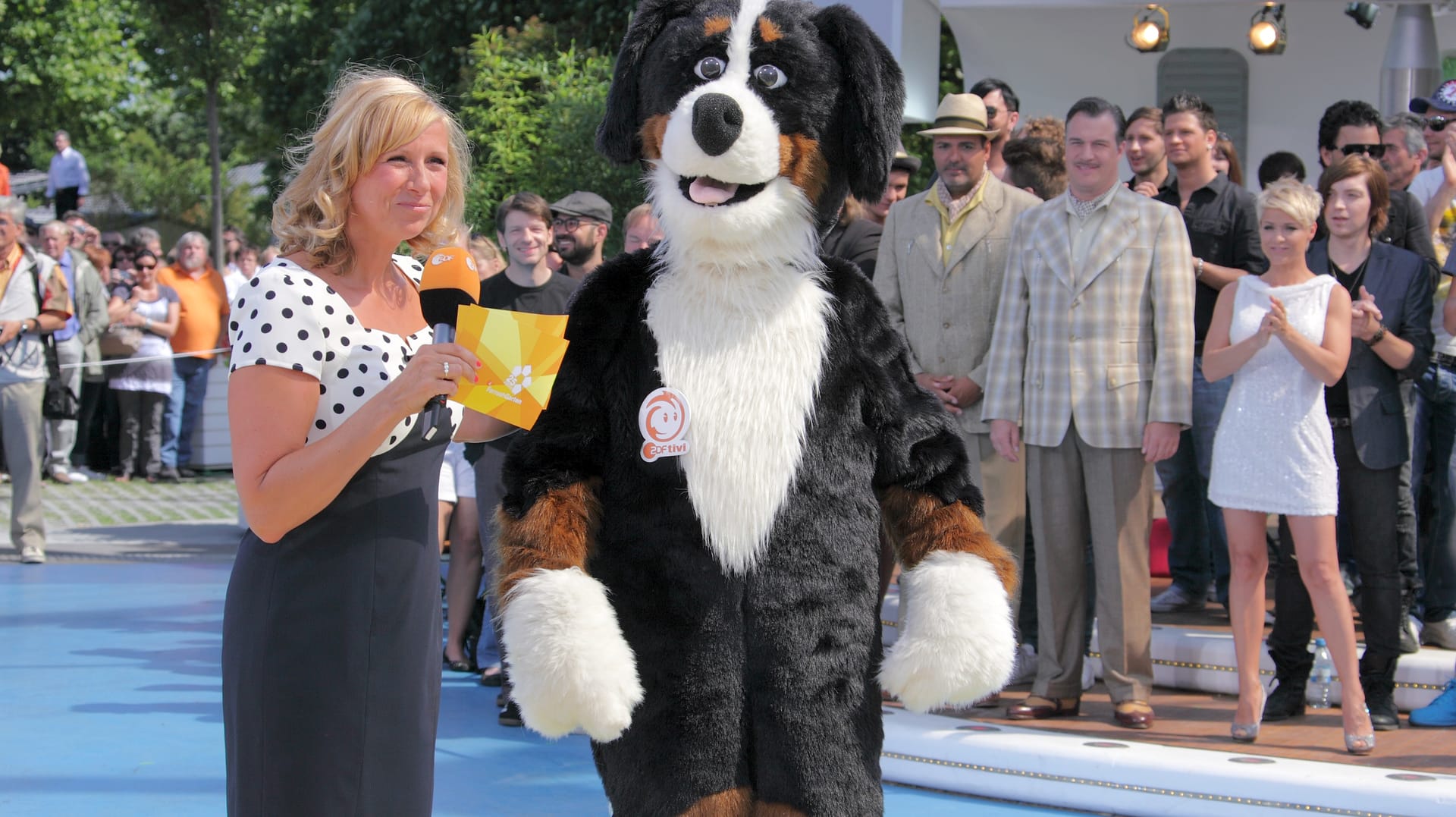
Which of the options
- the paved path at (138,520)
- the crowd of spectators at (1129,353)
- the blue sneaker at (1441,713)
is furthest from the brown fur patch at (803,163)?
the paved path at (138,520)

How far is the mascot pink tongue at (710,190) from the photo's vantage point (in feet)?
8.87

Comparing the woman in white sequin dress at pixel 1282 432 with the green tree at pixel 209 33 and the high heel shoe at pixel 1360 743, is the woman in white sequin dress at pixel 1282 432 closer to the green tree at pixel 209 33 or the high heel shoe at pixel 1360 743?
the high heel shoe at pixel 1360 743

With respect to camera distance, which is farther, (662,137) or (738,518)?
(662,137)

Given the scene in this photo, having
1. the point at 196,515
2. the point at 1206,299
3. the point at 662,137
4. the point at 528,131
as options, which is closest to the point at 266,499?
the point at 662,137

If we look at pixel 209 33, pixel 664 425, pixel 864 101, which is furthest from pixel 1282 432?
pixel 209 33

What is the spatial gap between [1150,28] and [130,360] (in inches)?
309

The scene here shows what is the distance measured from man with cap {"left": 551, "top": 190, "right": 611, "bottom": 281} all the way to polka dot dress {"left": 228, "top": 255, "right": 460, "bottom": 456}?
365 cm

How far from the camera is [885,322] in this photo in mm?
2859

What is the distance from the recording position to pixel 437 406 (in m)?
2.42

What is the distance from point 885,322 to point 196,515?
343 inches

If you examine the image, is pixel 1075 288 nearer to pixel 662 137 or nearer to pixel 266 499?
pixel 662 137

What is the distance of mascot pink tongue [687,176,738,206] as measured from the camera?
2.70 metres

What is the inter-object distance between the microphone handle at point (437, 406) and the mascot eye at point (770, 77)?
0.78m

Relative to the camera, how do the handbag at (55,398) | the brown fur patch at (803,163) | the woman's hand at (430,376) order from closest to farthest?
the woman's hand at (430,376), the brown fur patch at (803,163), the handbag at (55,398)
